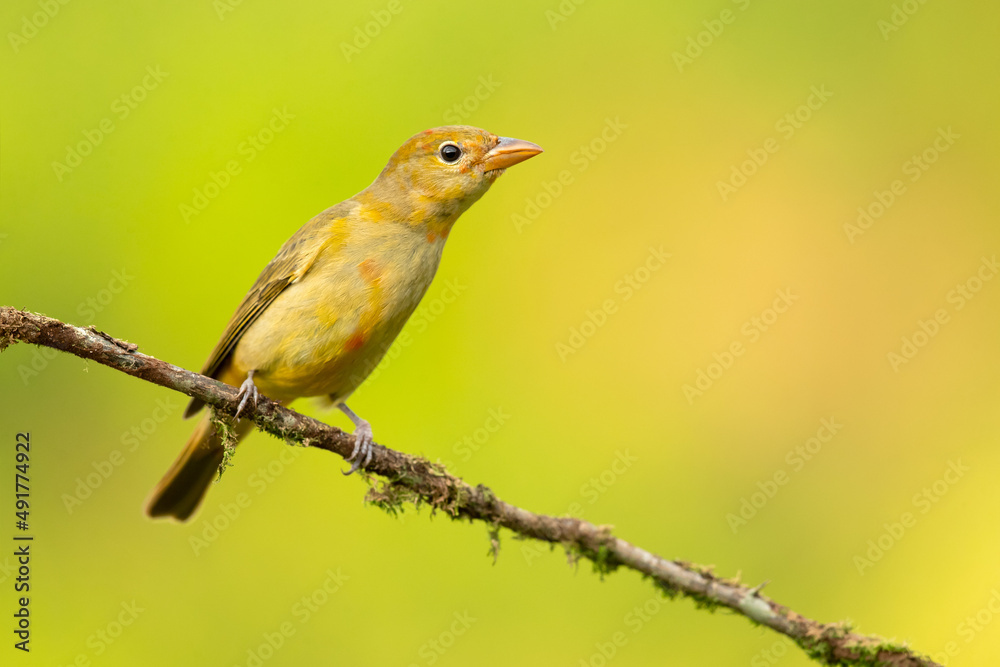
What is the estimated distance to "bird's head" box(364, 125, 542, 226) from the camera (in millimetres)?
4473

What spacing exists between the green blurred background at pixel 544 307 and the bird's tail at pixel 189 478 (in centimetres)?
61

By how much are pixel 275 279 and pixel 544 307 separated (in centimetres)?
268

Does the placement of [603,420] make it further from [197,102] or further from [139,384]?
[197,102]

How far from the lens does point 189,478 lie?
4926 mm

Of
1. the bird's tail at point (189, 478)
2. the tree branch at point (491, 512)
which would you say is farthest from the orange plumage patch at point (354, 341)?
the bird's tail at point (189, 478)

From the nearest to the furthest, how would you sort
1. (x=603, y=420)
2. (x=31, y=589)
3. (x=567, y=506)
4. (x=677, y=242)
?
(x=31, y=589)
(x=567, y=506)
(x=603, y=420)
(x=677, y=242)

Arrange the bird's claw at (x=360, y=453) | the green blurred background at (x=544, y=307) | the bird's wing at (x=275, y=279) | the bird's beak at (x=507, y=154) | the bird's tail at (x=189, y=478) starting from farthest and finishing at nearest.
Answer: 1. the green blurred background at (x=544, y=307)
2. the bird's tail at (x=189, y=478)
3. the bird's beak at (x=507, y=154)
4. the bird's wing at (x=275, y=279)
5. the bird's claw at (x=360, y=453)

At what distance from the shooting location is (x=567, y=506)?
19.0 ft

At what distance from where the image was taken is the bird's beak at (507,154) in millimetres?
4449

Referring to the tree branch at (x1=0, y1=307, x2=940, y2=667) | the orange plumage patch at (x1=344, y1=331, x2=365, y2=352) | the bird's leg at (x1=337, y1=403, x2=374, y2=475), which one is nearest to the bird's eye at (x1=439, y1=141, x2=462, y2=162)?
the orange plumage patch at (x1=344, y1=331, x2=365, y2=352)

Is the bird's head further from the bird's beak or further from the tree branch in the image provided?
the tree branch

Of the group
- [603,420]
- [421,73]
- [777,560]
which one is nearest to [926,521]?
[777,560]

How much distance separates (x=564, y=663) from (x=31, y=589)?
124 inches

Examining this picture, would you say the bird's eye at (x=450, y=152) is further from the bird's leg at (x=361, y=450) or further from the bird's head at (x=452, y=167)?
the bird's leg at (x=361, y=450)
